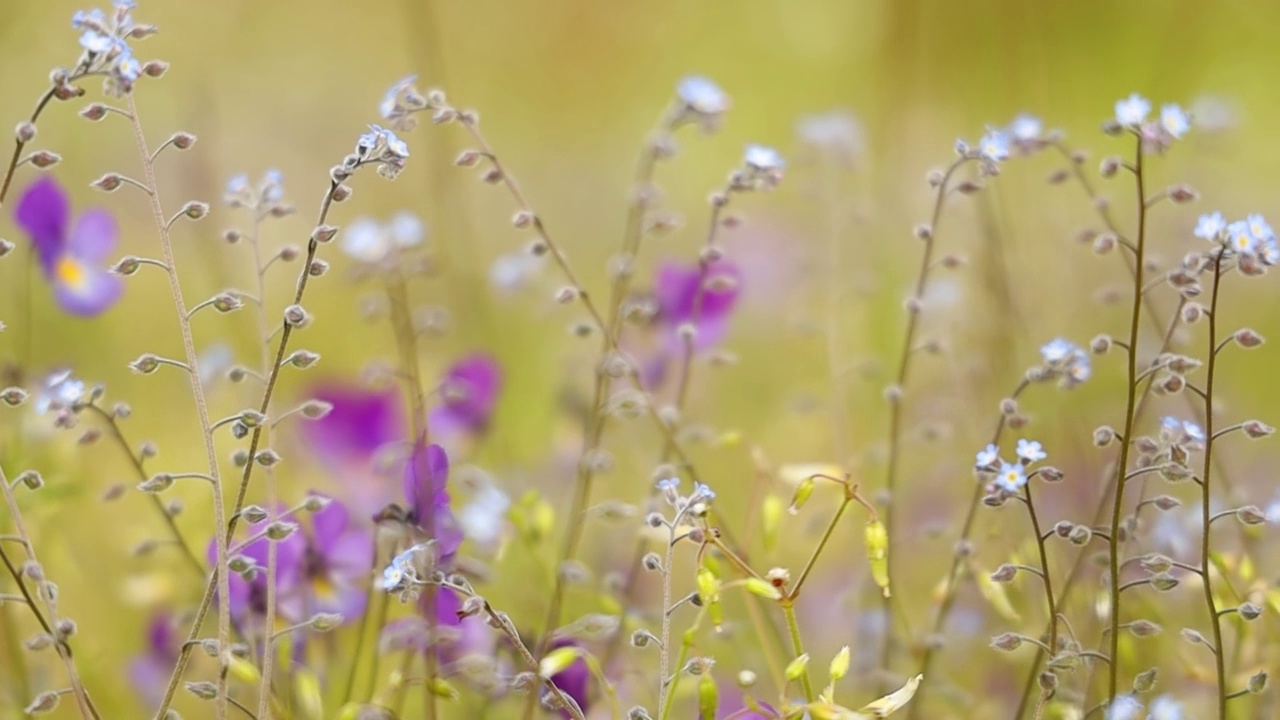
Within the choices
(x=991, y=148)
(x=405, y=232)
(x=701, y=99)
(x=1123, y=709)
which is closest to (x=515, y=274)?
(x=405, y=232)

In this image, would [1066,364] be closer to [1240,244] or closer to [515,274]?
[1240,244]

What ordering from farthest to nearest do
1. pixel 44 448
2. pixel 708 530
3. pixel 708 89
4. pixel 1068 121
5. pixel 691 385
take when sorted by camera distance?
pixel 1068 121 → pixel 691 385 → pixel 44 448 → pixel 708 89 → pixel 708 530

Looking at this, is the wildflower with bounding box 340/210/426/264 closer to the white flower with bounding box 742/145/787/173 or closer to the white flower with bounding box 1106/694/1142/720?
the white flower with bounding box 742/145/787/173

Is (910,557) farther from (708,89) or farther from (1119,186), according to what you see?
(1119,186)

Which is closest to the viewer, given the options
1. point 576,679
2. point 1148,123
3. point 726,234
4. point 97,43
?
point 97,43

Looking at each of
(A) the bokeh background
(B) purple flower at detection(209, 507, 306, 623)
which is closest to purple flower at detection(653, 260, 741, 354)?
(A) the bokeh background

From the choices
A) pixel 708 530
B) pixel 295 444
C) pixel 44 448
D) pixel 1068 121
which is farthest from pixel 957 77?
pixel 708 530

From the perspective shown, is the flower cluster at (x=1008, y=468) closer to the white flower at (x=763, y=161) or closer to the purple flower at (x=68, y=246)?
the white flower at (x=763, y=161)

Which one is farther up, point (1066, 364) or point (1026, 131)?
point (1026, 131)
